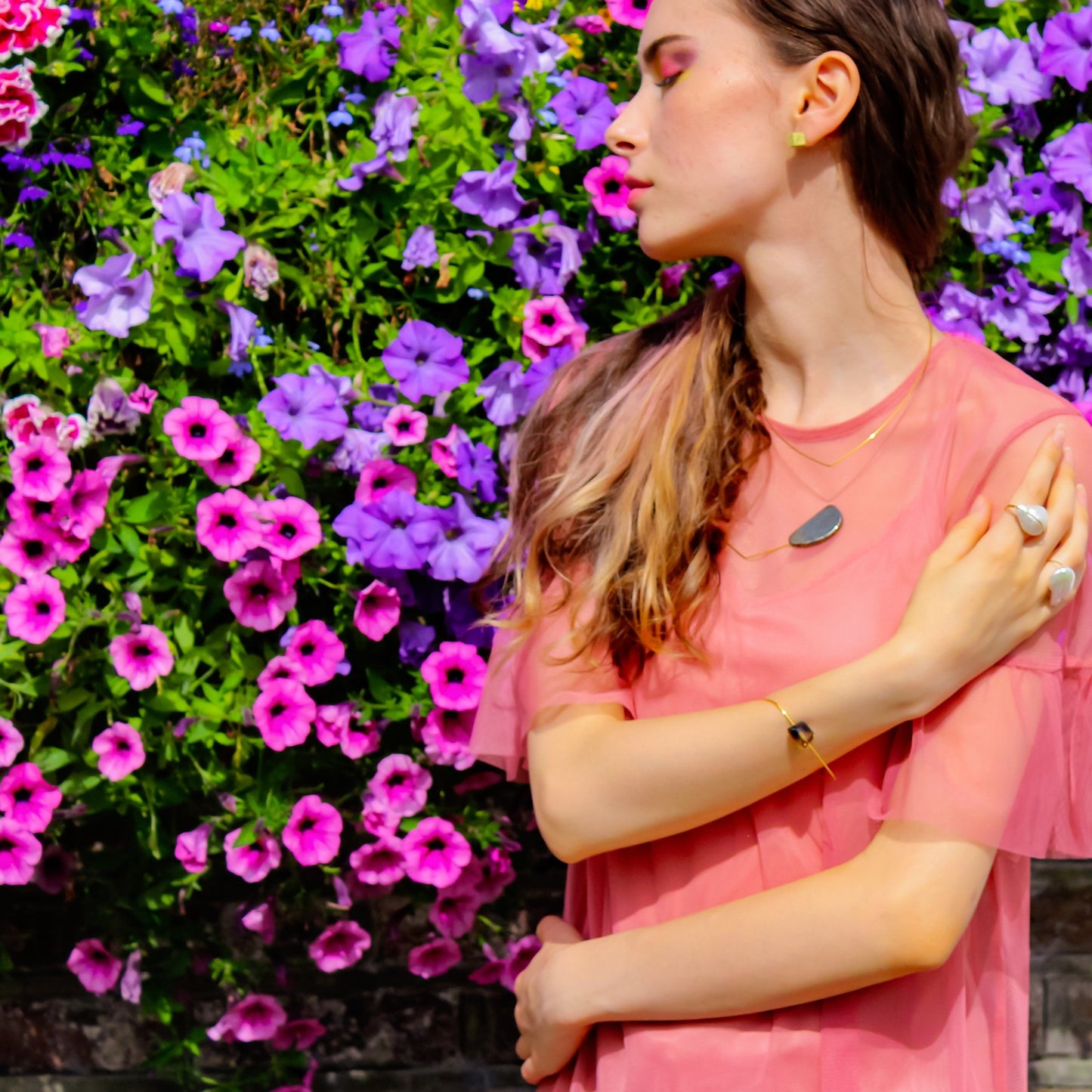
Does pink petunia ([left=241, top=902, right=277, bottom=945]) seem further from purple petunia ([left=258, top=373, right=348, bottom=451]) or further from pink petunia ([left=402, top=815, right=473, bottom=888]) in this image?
purple petunia ([left=258, top=373, right=348, bottom=451])

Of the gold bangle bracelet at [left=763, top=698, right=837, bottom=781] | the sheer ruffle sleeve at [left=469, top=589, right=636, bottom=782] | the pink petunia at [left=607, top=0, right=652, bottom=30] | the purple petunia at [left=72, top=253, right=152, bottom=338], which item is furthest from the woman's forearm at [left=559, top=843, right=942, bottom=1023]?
the pink petunia at [left=607, top=0, right=652, bottom=30]

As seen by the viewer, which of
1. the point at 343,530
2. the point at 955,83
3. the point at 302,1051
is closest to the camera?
the point at 955,83

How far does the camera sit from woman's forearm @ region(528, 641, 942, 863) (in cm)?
128

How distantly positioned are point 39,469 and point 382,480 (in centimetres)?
51

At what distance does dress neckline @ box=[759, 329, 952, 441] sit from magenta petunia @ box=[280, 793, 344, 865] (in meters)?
0.96

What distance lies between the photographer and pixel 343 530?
6.34 ft

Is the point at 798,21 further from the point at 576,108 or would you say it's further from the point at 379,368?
the point at 379,368

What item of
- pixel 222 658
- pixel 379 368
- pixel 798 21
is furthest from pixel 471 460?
pixel 798 21

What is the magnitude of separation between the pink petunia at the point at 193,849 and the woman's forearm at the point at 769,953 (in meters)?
0.89

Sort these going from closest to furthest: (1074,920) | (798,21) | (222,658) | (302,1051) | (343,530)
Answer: (798,21), (343,530), (222,658), (302,1051), (1074,920)

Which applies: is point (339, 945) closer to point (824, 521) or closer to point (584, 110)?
point (824, 521)

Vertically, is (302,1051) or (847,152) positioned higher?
(847,152)

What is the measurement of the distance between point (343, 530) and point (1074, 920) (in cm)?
158

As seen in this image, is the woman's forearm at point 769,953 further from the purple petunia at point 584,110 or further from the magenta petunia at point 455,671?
the purple petunia at point 584,110
